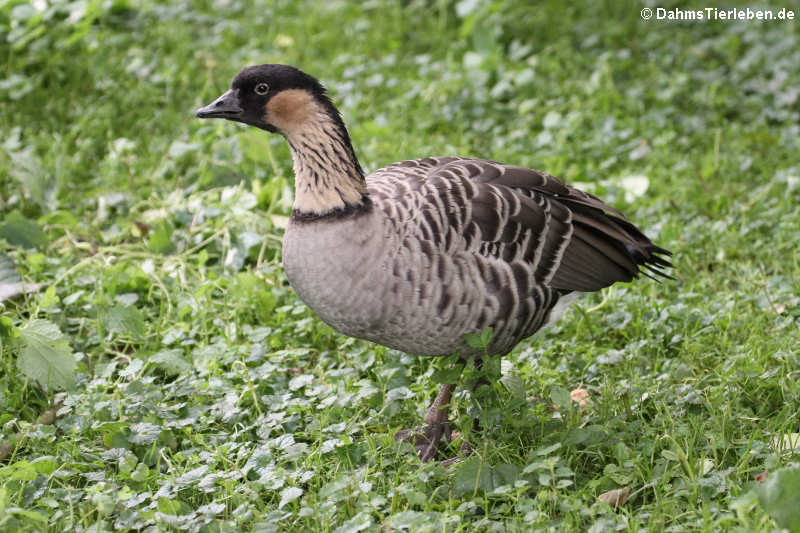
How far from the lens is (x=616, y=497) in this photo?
147 inches

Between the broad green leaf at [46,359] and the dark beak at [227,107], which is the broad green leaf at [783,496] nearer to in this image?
the dark beak at [227,107]

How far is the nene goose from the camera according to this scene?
3891mm

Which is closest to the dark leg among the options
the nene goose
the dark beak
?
the nene goose

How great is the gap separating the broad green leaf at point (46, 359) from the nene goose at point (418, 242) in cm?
118

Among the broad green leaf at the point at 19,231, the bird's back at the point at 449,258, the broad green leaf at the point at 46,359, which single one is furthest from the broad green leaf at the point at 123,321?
the bird's back at the point at 449,258

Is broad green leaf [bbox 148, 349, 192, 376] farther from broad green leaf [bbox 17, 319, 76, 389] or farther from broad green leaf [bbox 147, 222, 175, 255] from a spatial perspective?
broad green leaf [bbox 147, 222, 175, 255]

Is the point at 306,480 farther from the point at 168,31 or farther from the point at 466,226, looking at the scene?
the point at 168,31

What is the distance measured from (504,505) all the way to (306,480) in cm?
80

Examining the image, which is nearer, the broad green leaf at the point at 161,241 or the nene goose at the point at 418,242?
the nene goose at the point at 418,242

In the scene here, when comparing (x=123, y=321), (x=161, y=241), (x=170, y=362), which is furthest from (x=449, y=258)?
(x=161, y=241)

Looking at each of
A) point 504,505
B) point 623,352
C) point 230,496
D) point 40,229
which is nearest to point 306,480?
point 230,496

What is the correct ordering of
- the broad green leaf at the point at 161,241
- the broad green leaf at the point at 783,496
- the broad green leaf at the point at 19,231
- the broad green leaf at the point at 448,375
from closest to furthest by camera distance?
the broad green leaf at the point at 783,496, the broad green leaf at the point at 448,375, the broad green leaf at the point at 19,231, the broad green leaf at the point at 161,241

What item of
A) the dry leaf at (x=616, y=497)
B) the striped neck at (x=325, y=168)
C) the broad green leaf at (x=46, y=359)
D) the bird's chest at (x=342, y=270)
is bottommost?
the dry leaf at (x=616, y=497)

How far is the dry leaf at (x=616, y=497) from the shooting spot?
3.72 metres
